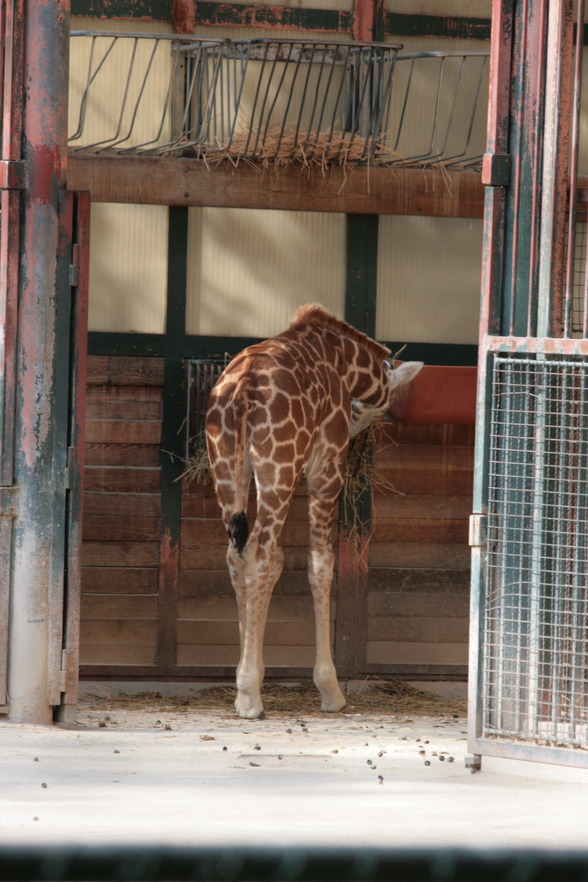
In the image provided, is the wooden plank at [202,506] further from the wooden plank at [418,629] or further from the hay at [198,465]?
the wooden plank at [418,629]

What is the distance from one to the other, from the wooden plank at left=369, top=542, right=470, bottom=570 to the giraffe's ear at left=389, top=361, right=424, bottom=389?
3.61 feet

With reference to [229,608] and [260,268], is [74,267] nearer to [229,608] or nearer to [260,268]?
[260,268]

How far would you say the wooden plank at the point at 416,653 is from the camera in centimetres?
768

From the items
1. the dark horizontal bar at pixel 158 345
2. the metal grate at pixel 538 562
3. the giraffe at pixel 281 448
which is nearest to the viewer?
the metal grate at pixel 538 562

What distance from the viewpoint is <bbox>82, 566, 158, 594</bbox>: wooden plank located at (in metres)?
7.42

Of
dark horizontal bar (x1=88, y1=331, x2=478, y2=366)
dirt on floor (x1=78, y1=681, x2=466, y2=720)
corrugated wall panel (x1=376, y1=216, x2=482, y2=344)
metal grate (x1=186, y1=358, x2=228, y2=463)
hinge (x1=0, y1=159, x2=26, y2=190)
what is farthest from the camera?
corrugated wall panel (x1=376, y1=216, x2=482, y2=344)

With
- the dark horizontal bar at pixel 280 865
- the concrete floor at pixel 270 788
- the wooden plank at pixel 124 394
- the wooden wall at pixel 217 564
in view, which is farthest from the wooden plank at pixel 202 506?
the dark horizontal bar at pixel 280 865

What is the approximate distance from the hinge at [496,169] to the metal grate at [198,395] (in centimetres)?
287

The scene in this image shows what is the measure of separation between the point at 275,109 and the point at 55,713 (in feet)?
13.8

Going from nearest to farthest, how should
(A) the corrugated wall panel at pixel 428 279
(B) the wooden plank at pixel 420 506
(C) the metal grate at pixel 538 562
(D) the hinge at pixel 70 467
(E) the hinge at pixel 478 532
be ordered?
(C) the metal grate at pixel 538 562 → (E) the hinge at pixel 478 532 → (D) the hinge at pixel 70 467 → (B) the wooden plank at pixel 420 506 → (A) the corrugated wall panel at pixel 428 279

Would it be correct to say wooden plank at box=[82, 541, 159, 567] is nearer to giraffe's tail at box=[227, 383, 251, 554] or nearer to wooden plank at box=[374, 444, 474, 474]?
giraffe's tail at box=[227, 383, 251, 554]

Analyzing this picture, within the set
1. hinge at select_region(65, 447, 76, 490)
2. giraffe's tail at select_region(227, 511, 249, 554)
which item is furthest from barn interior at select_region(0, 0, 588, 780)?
hinge at select_region(65, 447, 76, 490)

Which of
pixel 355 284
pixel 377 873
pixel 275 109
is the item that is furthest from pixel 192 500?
pixel 377 873

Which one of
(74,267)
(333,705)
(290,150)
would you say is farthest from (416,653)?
(74,267)
